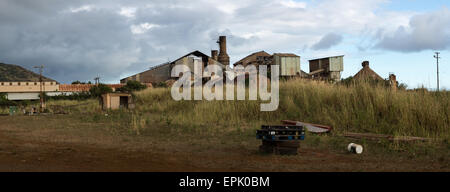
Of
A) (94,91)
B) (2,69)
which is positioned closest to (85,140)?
(94,91)

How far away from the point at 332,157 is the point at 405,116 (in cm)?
418

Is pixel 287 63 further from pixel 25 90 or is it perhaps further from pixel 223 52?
pixel 25 90

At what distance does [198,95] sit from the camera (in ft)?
70.2

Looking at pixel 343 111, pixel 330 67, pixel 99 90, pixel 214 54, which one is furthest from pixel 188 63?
pixel 343 111

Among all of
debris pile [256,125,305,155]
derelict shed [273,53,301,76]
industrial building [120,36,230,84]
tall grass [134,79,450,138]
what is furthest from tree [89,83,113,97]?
debris pile [256,125,305,155]

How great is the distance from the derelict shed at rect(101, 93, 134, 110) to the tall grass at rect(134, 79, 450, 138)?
9.93 metres

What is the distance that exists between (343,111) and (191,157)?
6.75m

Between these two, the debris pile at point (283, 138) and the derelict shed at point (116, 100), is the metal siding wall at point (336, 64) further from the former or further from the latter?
the debris pile at point (283, 138)

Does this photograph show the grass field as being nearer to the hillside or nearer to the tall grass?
the tall grass

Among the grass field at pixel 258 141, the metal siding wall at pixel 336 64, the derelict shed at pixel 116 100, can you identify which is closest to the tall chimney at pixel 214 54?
the metal siding wall at pixel 336 64

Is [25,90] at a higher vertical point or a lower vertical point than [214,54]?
lower

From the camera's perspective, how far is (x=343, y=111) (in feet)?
41.5

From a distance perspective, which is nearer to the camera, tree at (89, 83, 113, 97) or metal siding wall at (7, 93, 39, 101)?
tree at (89, 83, 113, 97)

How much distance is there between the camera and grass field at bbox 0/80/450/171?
6770mm
